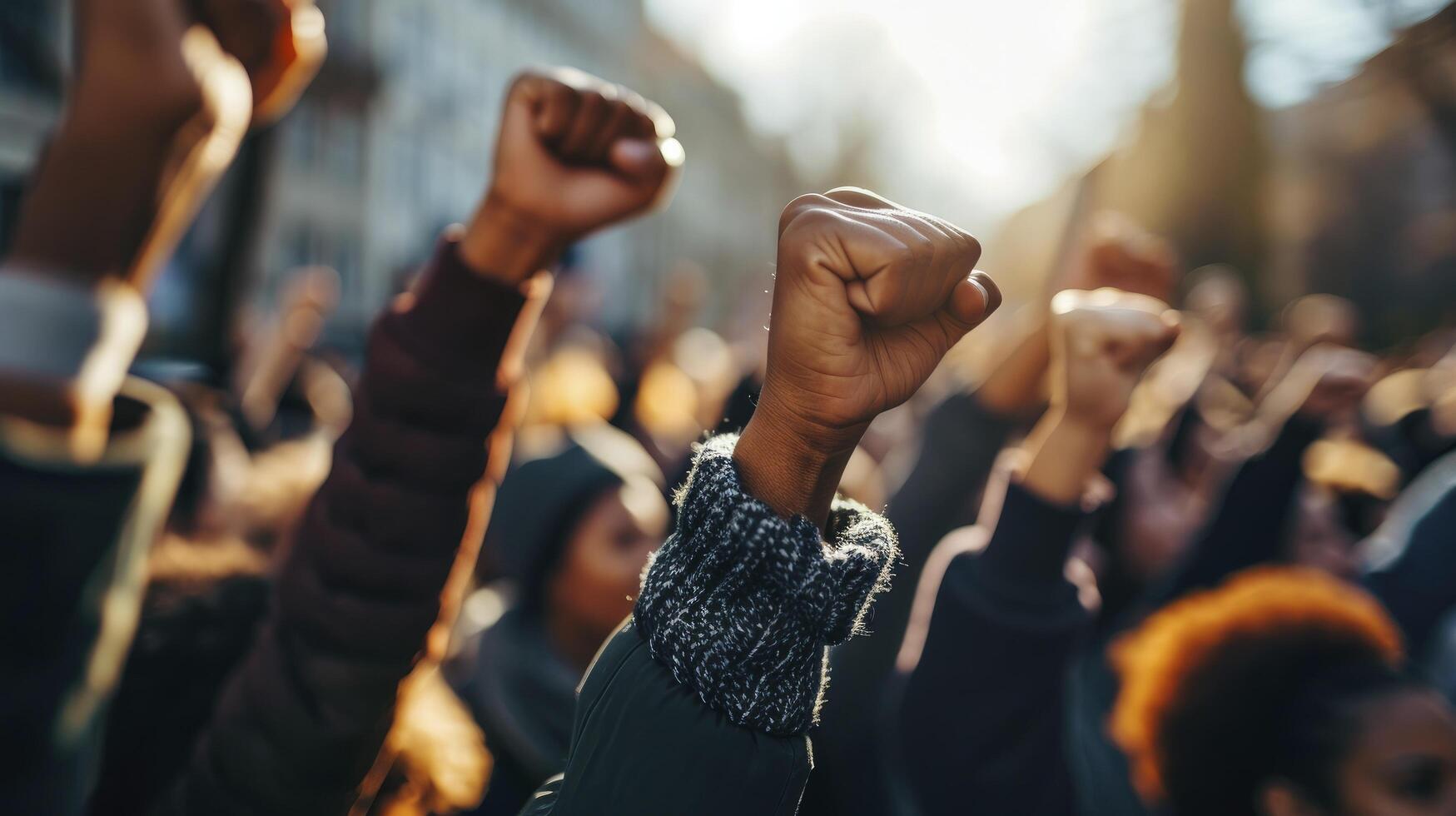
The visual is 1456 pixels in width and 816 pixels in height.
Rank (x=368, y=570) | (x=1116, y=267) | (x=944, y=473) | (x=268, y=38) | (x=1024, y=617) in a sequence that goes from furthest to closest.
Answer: (x=1116, y=267) → (x=944, y=473) → (x=1024, y=617) → (x=368, y=570) → (x=268, y=38)

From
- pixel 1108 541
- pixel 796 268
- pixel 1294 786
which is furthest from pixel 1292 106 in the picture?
pixel 796 268

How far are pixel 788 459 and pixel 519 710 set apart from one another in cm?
160

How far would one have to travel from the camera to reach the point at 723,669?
80cm

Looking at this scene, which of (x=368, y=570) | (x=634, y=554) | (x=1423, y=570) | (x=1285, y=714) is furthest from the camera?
(x=1423, y=570)

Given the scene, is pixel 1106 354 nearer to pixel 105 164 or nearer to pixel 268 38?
A: pixel 268 38

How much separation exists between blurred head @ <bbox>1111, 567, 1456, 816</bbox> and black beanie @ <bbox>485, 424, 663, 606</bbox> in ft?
5.39

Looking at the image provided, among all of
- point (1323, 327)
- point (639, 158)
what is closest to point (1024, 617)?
point (639, 158)

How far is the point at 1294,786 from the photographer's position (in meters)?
1.92

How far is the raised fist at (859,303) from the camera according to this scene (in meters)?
0.77

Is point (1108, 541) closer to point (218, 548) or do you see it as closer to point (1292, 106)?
point (218, 548)

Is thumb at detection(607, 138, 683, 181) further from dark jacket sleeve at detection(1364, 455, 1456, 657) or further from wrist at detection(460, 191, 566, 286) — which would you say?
dark jacket sleeve at detection(1364, 455, 1456, 657)

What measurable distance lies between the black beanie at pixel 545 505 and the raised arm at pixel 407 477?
1.20m

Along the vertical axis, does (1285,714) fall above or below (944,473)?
below

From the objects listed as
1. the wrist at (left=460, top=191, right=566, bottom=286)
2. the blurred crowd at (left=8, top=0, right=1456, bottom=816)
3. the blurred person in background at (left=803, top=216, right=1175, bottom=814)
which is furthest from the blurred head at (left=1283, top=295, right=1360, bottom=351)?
the wrist at (left=460, top=191, right=566, bottom=286)
